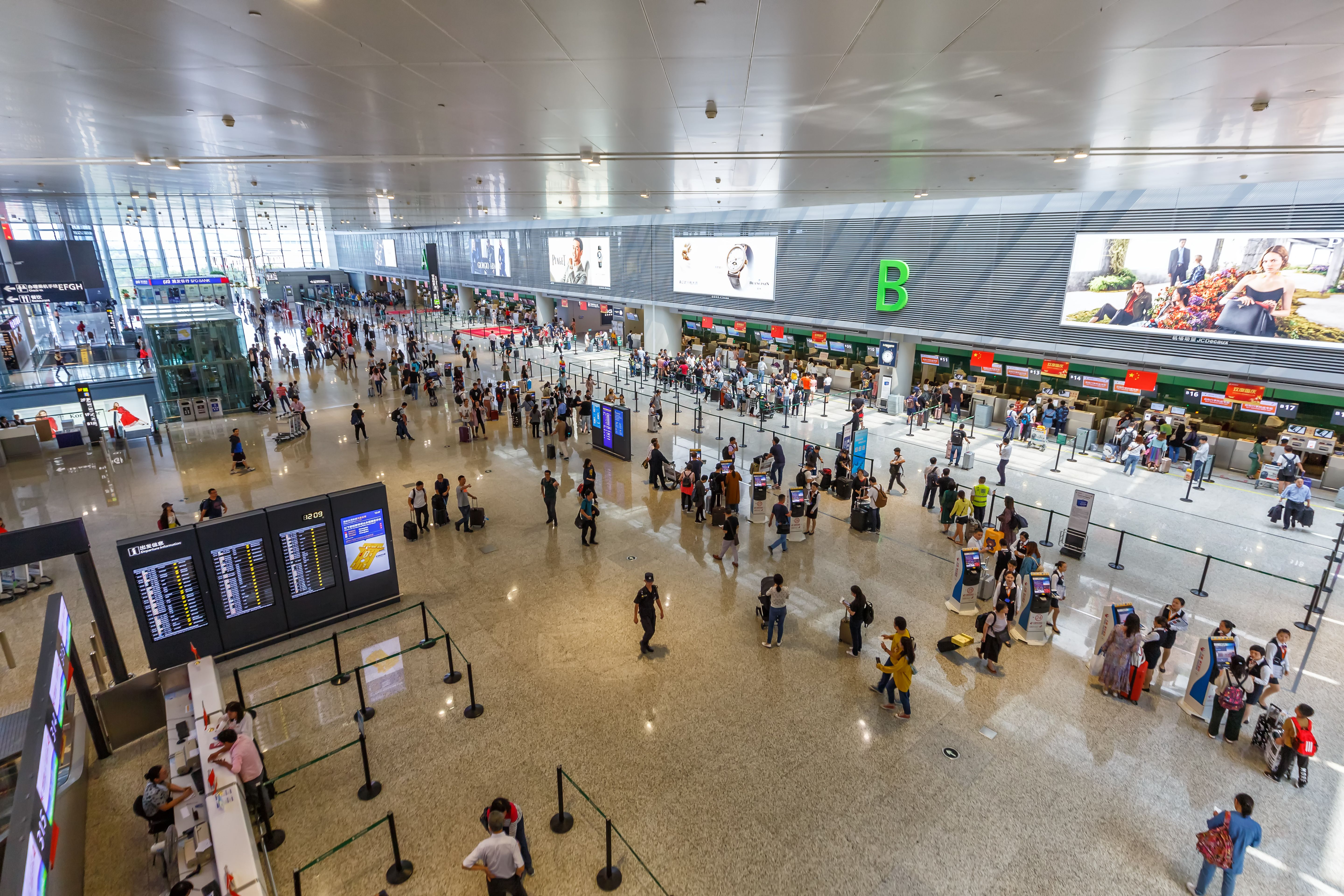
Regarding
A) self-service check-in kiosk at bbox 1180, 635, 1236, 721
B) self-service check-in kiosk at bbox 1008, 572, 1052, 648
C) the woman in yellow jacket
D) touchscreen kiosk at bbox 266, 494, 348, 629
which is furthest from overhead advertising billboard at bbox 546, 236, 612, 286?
self-service check-in kiosk at bbox 1180, 635, 1236, 721

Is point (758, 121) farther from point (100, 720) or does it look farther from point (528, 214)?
point (528, 214)

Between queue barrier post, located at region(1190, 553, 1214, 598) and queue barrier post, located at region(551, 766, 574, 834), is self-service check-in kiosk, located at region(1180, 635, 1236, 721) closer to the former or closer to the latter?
queue barrier post, located at region(1190, 553, 1214, 598)

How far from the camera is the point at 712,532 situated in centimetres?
1273

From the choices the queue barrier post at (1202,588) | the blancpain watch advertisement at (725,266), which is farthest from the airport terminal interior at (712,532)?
the blancpain watch advertisement at (725,266)

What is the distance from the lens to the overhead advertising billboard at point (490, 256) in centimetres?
4469

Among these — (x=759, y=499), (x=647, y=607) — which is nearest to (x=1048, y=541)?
(x=759, y=499)

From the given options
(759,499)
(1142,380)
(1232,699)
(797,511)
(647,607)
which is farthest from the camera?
(1142,380)

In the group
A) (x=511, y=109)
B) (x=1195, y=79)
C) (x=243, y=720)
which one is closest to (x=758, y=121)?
(x=511, y=109)

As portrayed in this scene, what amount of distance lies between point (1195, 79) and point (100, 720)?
13.5 meters

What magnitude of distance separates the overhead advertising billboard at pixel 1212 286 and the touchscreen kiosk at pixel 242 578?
841 inches

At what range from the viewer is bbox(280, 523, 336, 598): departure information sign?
28.8ft

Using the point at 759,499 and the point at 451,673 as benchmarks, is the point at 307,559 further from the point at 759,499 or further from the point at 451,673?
the point at 759,499

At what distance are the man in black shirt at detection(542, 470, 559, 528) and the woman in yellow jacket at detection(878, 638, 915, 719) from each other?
7524 mm

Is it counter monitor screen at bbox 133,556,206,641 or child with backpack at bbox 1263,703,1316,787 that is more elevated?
counter monitor screen at bbox 133,556,206,641
